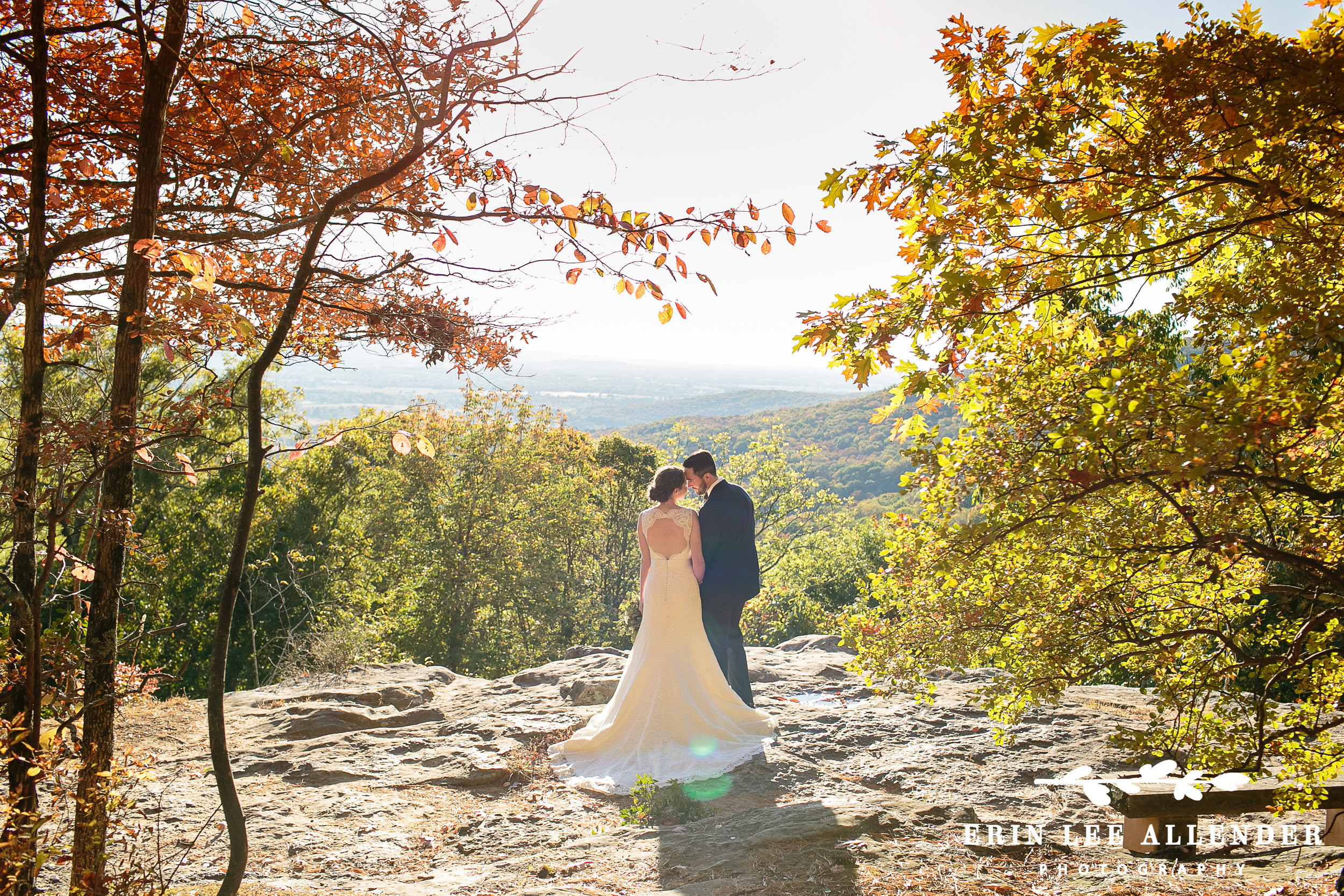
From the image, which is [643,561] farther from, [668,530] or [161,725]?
[161,725]

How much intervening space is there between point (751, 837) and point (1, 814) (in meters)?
2.96

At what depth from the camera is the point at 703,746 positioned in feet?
18.5

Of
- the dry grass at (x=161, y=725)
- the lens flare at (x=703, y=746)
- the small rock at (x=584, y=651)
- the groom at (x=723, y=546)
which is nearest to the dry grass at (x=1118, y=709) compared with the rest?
the groom at (x=723, y=546)

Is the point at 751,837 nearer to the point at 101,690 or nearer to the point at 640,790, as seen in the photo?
the point at 640,790

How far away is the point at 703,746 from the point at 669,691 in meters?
0.47

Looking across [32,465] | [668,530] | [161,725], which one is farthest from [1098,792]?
[161,725]

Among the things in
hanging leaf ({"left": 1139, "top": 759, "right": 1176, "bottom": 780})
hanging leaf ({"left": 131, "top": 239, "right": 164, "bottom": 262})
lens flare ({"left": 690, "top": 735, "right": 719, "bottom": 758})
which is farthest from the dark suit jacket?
hanging leaf ({"left": 131, "top": 239, "right": 164, "bottom": 262})

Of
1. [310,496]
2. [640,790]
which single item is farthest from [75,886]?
[310,496]

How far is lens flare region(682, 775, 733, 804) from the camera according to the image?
16.3ft

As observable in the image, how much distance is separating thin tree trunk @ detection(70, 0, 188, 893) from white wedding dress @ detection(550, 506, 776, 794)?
126 inches

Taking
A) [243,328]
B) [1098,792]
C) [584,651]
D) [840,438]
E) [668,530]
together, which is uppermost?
[840,438]

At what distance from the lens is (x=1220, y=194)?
8.45ft

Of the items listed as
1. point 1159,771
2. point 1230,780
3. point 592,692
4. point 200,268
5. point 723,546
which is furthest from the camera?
point 592,692

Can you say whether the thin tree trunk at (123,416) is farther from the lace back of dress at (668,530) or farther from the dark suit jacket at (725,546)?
the dark suit jacket at (725,546)
